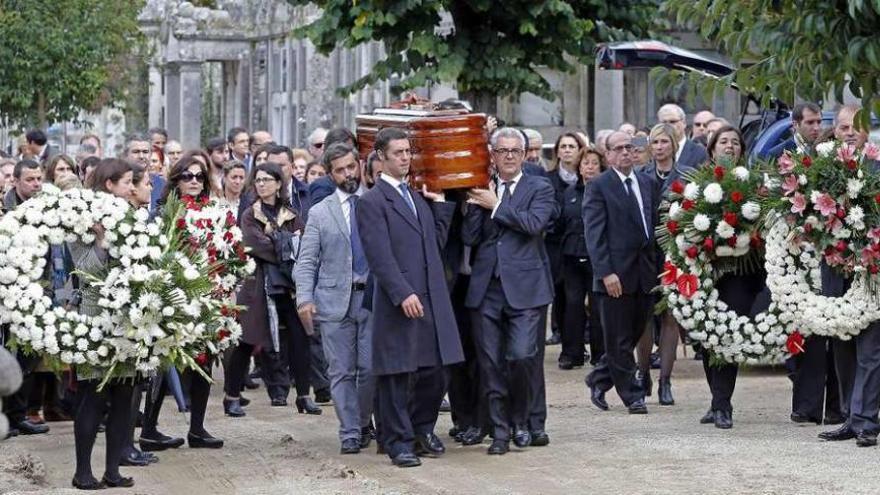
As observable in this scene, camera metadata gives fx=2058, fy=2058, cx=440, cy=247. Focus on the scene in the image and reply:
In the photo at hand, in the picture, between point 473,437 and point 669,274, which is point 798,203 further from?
point 473,437

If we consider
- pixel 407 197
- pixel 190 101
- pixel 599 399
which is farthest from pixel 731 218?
pixel 190 101

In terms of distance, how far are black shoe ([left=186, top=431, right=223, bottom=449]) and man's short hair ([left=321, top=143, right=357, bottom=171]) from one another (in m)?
1.95

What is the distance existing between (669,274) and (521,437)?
5.37ft

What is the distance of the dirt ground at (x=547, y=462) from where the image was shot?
1139cm

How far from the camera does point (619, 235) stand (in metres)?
14.8

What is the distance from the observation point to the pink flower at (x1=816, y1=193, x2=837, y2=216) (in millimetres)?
12656

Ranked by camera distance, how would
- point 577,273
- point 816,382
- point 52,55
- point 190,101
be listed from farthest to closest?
point 190,101
point 52,55
point 577,273
point 816,382

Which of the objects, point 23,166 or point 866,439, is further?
point 23,166

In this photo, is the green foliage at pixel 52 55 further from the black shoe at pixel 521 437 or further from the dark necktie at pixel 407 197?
the black shoe at pixel 521 437

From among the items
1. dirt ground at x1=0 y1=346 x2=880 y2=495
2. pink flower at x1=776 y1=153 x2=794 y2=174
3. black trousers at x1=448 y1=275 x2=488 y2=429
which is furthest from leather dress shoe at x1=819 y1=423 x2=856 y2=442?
black trousers at x1=448 y1=275 x2=488 y2=429

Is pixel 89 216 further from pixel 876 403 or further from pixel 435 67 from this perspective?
pixel 435 67

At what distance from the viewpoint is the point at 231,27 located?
1384 inches

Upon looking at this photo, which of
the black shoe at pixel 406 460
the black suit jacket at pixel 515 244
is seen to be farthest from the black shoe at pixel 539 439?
the black shoe at pixel 406 460

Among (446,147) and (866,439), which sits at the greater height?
(446,147)
